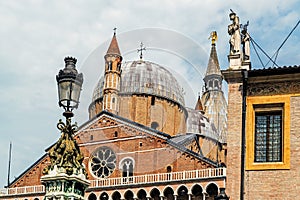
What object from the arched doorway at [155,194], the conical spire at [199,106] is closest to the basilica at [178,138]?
the arched doorway at [155,194]

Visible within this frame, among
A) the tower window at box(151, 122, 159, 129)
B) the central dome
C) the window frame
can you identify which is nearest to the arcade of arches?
the tower window at box(151, 122, 159, 129)

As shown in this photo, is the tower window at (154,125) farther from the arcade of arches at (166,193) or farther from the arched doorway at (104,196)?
the arched doorway at (104,196)

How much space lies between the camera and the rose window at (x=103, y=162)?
5366 centimetres

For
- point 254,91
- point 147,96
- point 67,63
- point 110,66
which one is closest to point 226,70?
point 254,91

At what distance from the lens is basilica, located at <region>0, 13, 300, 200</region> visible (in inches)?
931

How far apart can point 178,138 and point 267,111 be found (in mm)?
36455

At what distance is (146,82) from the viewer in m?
69.4

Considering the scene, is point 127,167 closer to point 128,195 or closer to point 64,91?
point 128,195

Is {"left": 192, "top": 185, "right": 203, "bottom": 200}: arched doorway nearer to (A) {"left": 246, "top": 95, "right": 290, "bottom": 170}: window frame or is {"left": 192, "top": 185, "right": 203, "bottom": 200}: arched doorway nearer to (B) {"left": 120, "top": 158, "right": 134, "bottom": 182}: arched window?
(B) {"left": 120, "top": 158, "right": 134, "bottom": 182}: arched window

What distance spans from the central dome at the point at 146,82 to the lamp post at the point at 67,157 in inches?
2307

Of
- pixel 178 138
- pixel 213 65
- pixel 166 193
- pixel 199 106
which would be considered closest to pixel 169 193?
pixel 166 193

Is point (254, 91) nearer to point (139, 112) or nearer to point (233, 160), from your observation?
point (233, 160)

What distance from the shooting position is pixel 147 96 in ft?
223

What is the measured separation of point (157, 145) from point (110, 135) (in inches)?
190
